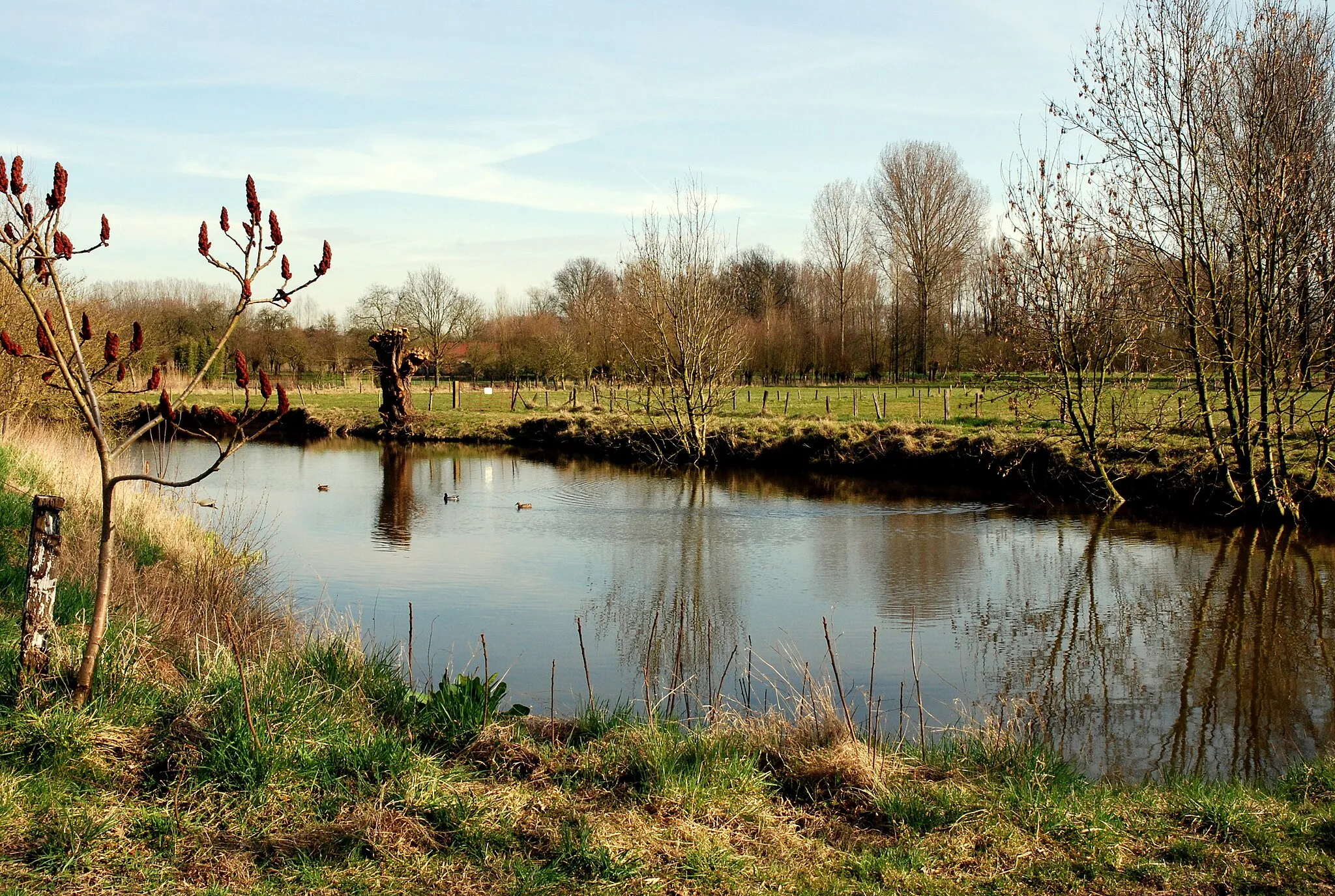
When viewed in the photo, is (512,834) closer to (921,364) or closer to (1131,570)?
(1131,570)

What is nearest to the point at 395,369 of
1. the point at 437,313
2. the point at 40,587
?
the point at 437,313

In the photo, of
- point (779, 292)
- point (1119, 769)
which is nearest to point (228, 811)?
point (1119, 769)

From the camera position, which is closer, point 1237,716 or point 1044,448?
point 1237,716

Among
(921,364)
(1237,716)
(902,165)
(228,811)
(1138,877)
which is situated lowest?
(1237,716)

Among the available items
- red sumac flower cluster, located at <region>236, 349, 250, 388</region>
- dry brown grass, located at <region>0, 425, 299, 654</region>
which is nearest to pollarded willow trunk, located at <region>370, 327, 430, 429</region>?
dry brown grass, located at <region>0, 425, 299, 654</region>

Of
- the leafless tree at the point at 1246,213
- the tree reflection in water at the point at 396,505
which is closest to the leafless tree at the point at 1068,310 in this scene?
the leafless tree at the point at 1246,213

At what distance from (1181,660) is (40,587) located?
31.8 feet

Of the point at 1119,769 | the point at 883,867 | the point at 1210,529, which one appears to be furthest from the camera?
the point at 1210,529

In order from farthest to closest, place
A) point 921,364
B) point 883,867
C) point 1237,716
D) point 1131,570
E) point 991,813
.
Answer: point 921,364 < point 1131,570 < point 1237,716 < point 991,813 < point 883,867

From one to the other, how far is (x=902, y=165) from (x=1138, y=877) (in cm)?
5537

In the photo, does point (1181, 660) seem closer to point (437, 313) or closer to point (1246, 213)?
point (1246, 213)

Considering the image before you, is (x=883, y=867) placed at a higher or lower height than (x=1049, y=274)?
lower

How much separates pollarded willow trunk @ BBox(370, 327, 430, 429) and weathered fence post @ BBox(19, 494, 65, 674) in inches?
1261

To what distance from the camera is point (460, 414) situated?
38031mm
